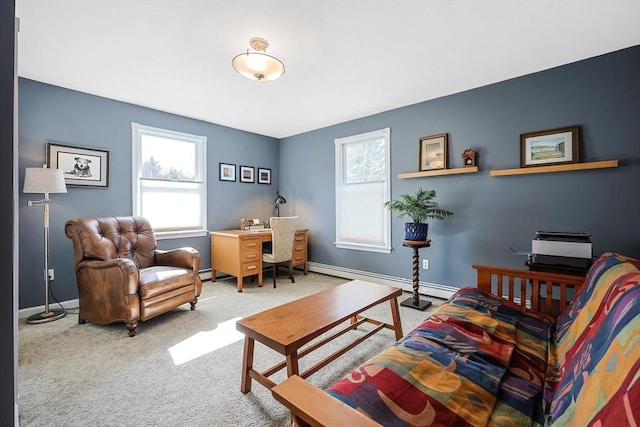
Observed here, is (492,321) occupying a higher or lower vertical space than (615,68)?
lower

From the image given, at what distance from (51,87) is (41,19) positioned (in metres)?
1.31

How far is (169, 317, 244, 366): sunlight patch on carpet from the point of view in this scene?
205 cm

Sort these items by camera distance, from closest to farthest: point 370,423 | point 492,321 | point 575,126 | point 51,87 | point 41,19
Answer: point 370,423 < point 492,321 < point 41,19 < point 575,126 < point 51,87

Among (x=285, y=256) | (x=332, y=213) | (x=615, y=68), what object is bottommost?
(x=285, y=256)

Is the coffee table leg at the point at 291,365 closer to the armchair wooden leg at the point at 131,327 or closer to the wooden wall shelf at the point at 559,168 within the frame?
the armchair wooden leg at the point at 131,327

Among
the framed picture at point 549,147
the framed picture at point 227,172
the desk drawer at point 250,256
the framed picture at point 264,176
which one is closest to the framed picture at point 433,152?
the framed picture at point 549,147

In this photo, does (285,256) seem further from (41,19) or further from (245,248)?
(41,19)

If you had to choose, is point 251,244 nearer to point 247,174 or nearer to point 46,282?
point 247,174

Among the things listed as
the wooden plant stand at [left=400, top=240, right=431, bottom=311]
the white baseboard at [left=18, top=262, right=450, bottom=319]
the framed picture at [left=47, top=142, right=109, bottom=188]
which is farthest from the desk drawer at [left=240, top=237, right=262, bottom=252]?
the wooden plant stand at [left=400, top=240, right=431, bottom=311]

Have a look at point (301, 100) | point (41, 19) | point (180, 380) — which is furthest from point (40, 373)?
point (301, 100)

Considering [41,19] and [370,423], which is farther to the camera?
[41,19]

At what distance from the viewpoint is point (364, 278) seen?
4.03m

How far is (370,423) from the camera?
2.36 feet

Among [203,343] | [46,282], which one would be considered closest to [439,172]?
[203,343]
